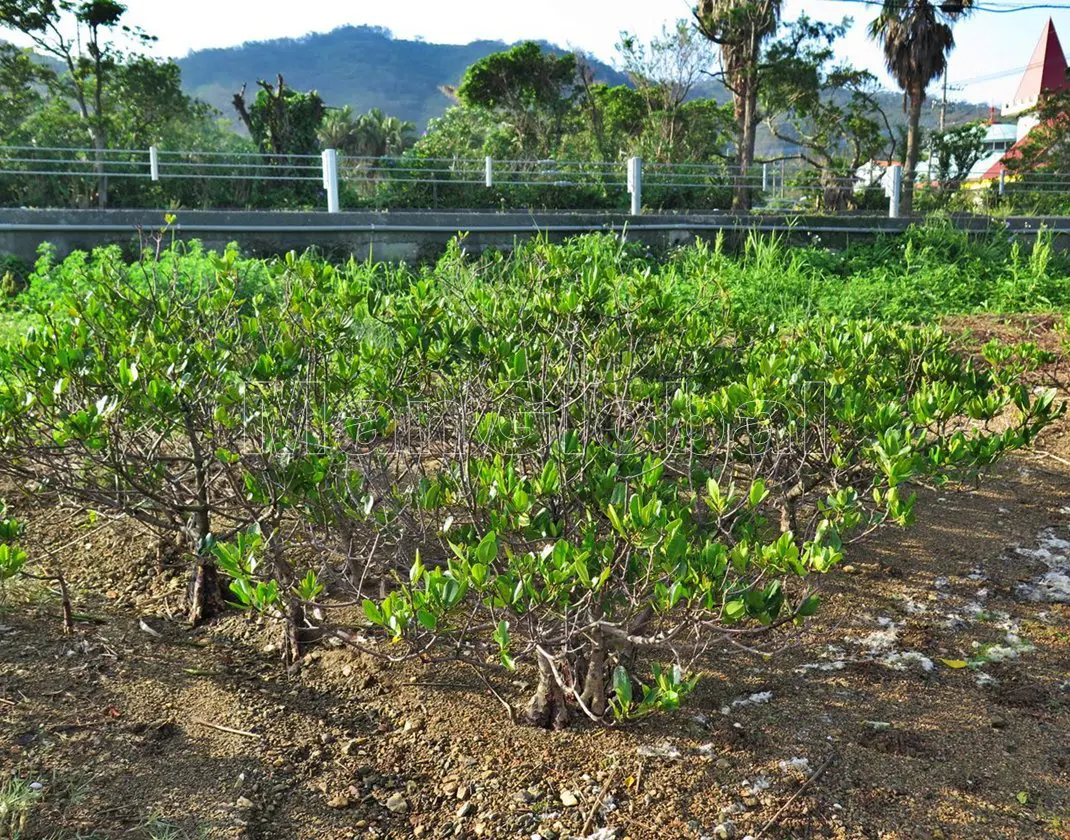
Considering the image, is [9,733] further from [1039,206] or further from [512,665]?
[1039,206]

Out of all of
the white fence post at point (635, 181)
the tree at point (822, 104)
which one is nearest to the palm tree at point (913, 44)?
the tree at point (822, 104)

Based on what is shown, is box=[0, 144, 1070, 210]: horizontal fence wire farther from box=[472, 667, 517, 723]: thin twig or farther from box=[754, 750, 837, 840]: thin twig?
box=[754, 750, 837, 840]: thin twig

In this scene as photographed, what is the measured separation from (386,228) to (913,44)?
1686 cm

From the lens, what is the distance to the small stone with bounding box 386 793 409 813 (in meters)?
2.40

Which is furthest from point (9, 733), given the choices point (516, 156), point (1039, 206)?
point (516, 156)

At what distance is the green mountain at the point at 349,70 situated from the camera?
579ft

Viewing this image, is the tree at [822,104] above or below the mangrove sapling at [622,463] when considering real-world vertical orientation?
above

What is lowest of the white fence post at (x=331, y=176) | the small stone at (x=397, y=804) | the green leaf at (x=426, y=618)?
the small stone at (x=397, y=804)

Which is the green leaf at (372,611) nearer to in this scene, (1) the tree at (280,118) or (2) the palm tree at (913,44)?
(1) the tree at (280,118)

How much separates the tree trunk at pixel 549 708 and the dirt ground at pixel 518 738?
54mm

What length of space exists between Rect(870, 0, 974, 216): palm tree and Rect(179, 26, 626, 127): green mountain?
513 ft

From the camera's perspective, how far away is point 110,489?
3.20m

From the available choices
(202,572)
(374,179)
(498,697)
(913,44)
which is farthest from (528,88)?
(498,697)

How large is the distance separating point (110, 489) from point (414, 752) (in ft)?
4.80
